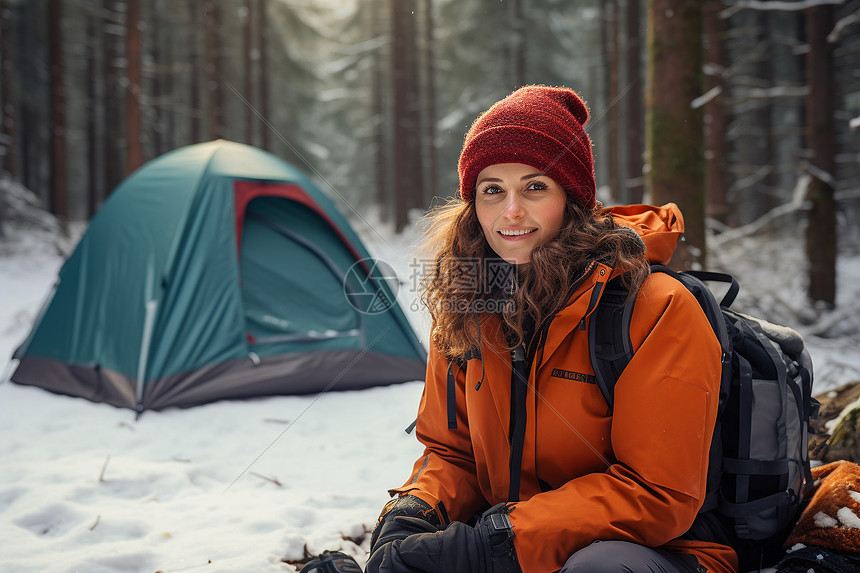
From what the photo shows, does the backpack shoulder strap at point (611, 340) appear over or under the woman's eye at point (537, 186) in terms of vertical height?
under

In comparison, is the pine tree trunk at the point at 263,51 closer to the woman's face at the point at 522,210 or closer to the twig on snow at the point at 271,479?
the twig on snow at the point at 271,479

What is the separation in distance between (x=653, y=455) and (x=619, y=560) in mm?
280

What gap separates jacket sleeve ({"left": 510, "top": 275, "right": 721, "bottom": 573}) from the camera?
1438 millimetres

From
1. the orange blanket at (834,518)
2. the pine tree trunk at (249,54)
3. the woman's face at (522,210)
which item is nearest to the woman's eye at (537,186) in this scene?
the woman's face at (522,210)

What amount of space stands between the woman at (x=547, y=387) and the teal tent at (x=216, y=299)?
10.2 ft

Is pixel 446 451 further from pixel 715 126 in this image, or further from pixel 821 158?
pixel 715 126

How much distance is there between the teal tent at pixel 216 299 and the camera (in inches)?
180

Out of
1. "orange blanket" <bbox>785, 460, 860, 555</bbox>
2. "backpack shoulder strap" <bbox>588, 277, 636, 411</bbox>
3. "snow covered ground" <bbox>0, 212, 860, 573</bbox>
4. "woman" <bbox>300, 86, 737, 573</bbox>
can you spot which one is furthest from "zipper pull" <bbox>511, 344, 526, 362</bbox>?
"orange blanket" <bbox>785, 460, 860, 555</bbox>

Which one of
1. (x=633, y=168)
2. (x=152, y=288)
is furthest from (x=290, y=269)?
(x=633, y=168)

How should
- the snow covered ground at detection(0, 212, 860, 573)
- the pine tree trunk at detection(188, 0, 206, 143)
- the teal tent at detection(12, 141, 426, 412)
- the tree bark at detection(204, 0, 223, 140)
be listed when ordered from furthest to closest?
1. the pine tree trunk at detection(188, 0, 206, 143)
2. the tree bark at detection(204, 0, 223, 140)
3. the teal tent at detection(12, 141, 426, 412)
4. the snow covered ground at detection(0, 212, 860, 573)

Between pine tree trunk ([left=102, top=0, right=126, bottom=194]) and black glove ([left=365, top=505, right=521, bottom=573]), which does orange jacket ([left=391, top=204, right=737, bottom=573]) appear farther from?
pine tree trunk ([left=102, top=0, right=126, bottom=194])

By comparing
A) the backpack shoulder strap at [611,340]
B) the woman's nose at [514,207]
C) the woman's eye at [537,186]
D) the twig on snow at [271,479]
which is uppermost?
the woman's eye at [537,186]

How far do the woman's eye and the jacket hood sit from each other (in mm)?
309
